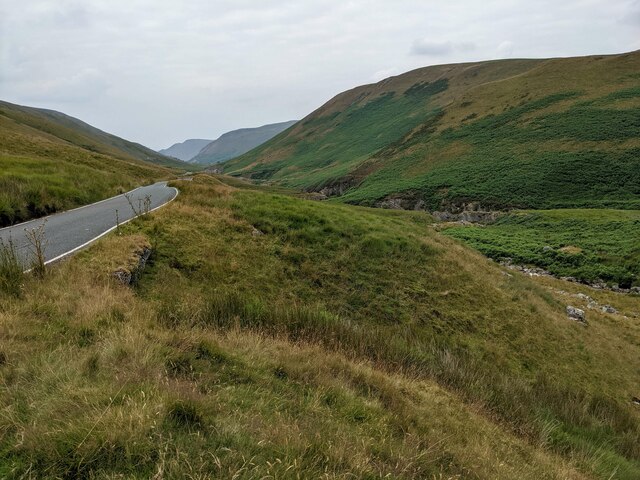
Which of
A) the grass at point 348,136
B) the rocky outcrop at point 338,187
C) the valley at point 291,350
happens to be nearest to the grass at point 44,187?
the valley at point 291,350

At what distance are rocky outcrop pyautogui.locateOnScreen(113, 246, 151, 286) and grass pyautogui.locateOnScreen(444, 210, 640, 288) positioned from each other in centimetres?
3303

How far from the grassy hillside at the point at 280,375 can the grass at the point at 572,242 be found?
17.6 meters

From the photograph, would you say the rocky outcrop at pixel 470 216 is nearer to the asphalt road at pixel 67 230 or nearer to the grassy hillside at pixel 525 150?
the grassy hillside at pixel 525 150

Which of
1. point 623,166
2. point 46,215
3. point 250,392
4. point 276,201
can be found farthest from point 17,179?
point 623,166

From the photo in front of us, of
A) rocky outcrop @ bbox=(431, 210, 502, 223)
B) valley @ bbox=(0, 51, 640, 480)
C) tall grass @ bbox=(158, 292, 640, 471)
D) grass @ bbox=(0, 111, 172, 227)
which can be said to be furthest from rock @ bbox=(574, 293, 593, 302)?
grass @ bbox=(0, 111, 172, 227)

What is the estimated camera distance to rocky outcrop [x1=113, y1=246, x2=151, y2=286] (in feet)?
30.5

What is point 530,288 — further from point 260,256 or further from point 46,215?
point 46,215

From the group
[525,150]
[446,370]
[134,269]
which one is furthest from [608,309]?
[525,150]

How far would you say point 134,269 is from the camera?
1003 cm

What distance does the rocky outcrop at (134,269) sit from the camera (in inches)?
366

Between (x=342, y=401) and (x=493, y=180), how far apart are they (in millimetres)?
68767

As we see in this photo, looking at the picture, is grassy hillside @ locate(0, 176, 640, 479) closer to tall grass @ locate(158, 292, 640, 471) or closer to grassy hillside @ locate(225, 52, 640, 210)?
Answer: tall grass @ locate(158, 292, 640, 471)

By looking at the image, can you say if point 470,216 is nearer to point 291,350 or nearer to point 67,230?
point 67,230

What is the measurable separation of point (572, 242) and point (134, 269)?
40.6 m
